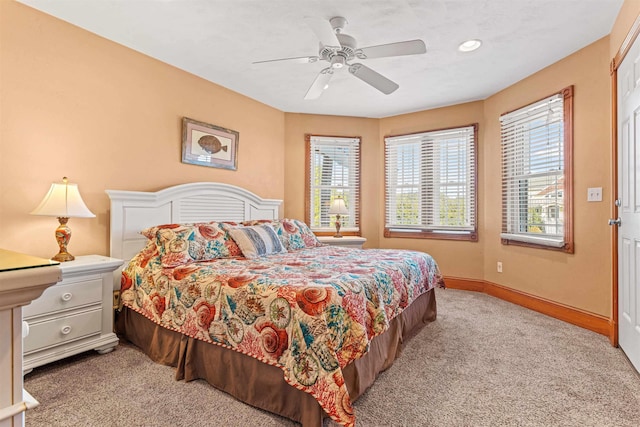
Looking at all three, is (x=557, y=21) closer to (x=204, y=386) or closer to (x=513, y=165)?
(x=513, y=165)

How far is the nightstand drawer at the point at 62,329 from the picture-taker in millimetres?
2002

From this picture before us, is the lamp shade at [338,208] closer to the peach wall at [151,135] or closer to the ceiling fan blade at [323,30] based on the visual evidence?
the peach wall at [151,135]

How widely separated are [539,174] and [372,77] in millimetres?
2170

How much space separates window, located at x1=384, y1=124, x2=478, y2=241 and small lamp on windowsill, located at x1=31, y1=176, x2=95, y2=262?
375 cm

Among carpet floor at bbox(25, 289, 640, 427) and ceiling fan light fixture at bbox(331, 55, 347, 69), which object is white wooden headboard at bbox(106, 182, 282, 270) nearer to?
carpet floor at bbox(25, 289, 640, 427)

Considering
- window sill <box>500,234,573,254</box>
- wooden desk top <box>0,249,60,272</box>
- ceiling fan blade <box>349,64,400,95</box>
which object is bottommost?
window sill <box>500,234,573,254</box>

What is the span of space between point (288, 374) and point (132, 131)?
101 inches

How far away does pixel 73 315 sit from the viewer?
219 cm

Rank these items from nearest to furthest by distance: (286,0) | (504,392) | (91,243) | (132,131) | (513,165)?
(504,392) < (286,0) < (91,243) < (132,131) < (513,165)

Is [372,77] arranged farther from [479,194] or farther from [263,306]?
[479,194]

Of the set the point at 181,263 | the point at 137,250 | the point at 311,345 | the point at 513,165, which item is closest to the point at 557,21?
the point at 513,165

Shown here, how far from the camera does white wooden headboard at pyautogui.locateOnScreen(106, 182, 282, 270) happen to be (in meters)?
2.70

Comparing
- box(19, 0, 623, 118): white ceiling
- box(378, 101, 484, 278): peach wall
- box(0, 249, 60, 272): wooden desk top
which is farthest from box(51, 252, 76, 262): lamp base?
box(378, 101, 484, 278): peach wall

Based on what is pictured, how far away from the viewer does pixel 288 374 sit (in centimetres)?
152
